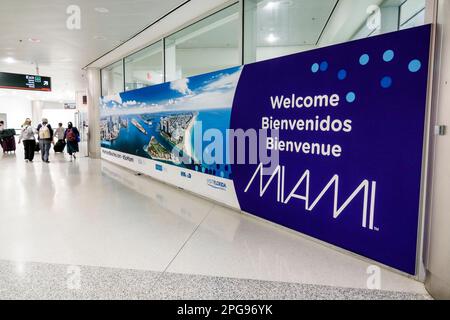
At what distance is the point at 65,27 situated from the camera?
6.55 m

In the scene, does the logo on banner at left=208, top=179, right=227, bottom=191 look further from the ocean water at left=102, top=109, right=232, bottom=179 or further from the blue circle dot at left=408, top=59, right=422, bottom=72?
the blue circle dot at left=408, top=59, right=422, bottom=72

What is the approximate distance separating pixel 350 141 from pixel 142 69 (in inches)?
355

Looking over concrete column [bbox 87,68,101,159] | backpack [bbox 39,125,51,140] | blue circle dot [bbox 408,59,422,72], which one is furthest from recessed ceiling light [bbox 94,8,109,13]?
backpack [bbox 39,125,51,140]

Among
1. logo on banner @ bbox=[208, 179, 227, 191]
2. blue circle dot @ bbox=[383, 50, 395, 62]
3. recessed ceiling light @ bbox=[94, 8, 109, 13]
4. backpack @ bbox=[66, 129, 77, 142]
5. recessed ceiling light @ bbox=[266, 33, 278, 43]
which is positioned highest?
recessed ceiling light @ bbox=[266, 33, 278, 43]

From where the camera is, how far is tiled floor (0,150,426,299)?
8.29 ft

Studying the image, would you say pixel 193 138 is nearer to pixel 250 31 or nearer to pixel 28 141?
pixel 250 31

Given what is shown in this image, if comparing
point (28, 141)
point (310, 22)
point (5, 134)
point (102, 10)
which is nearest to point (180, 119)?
point (102, 10)

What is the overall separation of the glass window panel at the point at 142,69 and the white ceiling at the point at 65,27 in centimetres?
85

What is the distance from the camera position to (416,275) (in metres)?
2.67

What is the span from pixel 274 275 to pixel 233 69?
3.03 metres

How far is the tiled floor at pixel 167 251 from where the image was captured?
253 cm

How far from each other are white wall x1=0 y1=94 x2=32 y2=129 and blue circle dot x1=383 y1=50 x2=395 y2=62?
95.3ft

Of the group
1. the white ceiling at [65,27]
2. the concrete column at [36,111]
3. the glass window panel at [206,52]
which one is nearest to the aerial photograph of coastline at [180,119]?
the glass window panel at [206,52]
